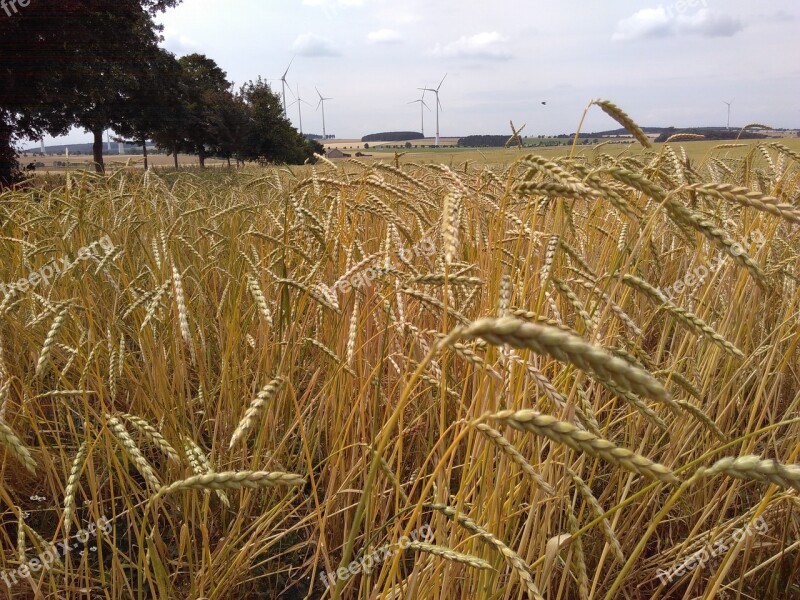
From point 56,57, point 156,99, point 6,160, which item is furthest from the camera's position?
point 156,99

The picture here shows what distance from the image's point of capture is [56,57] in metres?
10.5

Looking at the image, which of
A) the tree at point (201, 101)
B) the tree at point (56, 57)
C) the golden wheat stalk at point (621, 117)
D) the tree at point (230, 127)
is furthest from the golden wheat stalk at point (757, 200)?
the tree at point (230, 127)

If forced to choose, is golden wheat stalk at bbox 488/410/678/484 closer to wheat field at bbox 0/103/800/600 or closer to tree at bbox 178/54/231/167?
wheat field at bbox 0/103/800/600

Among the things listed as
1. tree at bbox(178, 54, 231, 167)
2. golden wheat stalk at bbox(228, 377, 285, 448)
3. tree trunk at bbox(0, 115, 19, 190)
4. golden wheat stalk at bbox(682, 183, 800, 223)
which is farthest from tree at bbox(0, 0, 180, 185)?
tree at bbox(178, 54, 231, 167)

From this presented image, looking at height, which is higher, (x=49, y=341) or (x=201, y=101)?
(x=201, y=101)

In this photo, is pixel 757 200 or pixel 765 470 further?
pixel 757 200

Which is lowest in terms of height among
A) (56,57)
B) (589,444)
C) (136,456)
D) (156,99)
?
(136,456)

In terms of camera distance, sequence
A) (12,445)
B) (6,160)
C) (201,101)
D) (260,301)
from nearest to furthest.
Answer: (12,445), (260,301), (6,160), (201,101)

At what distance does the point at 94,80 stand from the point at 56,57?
2842 millimetres

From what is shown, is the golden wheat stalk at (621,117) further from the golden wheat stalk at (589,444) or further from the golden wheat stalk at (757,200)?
the golden wheat stalk at (589,444)

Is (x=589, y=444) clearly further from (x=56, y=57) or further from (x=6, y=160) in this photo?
(x=56, y=57)

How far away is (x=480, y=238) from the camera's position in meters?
1.93

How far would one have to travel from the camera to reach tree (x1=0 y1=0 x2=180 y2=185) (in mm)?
9445

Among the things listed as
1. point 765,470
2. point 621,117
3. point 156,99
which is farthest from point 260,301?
point 156,99
